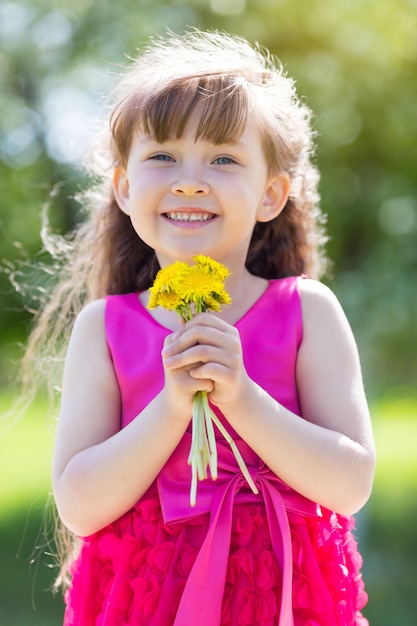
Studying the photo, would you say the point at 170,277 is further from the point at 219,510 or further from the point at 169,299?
the point at 219,510

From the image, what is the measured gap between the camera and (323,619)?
1.96m

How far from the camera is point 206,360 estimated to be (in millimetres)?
1790

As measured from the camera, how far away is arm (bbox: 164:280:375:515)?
1.83 metres

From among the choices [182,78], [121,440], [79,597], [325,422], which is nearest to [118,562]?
[79,597]

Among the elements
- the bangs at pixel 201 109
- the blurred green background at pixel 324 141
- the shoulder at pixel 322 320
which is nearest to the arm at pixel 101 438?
the shoulder at pixel 322 320

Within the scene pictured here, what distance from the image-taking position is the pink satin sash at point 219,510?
187 centimetres

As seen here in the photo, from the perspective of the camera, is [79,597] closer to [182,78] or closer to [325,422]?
[325,422]

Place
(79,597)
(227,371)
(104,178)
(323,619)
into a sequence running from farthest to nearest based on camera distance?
(104,178) < (79,597) < (323,619) < (227,371)

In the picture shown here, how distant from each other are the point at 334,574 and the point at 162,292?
778mm

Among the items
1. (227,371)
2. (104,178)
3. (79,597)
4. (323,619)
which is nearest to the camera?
(227,371)

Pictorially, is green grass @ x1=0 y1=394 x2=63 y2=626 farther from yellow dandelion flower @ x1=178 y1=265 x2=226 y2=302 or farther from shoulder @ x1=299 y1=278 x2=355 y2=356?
yellow dandelion flower @ x1=178 y1=265 x2=226 y2=302

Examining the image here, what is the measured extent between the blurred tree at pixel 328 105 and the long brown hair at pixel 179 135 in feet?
21.3

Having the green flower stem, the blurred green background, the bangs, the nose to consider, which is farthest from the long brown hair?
the blurred green background

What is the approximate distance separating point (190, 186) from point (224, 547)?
816 mm
